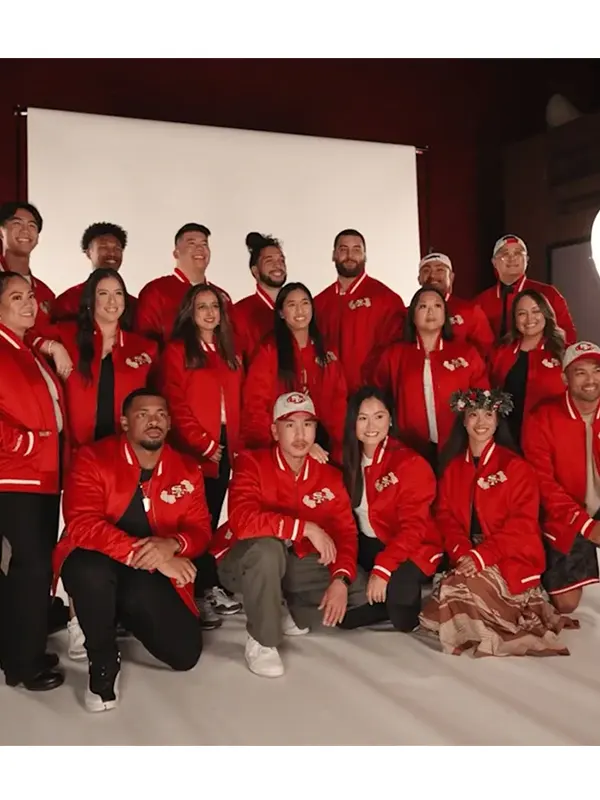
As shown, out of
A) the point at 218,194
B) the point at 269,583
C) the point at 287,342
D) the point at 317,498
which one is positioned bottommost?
the point at 269,583

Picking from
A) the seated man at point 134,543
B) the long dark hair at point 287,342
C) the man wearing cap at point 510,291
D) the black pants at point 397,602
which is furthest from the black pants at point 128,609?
the man wearing cap at point 510,291

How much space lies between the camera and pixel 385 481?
296 cm

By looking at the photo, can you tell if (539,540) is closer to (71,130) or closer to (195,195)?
(195,195)

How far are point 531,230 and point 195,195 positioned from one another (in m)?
2.35

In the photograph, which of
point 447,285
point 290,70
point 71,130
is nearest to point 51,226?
point 71,130

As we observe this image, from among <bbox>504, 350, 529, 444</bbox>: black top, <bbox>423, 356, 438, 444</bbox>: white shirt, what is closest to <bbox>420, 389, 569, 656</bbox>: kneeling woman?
<bbox>423, 356, 438, 444</bbox>: white shirt

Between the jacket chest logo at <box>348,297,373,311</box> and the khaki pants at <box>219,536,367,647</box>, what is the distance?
4.06ft

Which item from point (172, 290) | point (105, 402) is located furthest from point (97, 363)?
point (172, 290)

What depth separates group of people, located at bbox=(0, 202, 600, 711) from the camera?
8.29 feet

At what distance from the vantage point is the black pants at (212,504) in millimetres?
3098

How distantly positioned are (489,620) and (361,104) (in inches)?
159

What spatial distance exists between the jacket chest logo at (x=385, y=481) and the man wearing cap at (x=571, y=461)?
1.83 ft

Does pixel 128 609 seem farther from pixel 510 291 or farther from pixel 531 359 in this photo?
pixel 510 291

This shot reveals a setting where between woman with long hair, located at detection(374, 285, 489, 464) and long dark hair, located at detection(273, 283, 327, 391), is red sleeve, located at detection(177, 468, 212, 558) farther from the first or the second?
woman with long hair, located at detection(374, 285, 489, 464)
